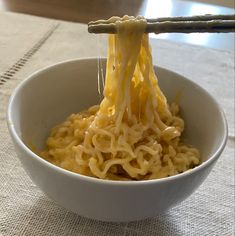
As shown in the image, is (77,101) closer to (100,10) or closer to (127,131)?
(127,131)

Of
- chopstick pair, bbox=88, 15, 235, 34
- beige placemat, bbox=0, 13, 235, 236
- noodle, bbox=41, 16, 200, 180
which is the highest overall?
chopstick pair, bbox=88, 15, 235, 34

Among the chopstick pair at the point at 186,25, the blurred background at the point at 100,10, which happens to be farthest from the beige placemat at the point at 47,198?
the chopstick pair at the point at 186,25

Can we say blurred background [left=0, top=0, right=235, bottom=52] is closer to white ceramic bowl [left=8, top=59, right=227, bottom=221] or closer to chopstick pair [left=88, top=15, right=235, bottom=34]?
white ceramic bowl [left=8, top=59, right=227, bottom=221]

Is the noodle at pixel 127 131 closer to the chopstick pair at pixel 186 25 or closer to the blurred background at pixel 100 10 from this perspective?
the chopstick pair at pixel 186 25

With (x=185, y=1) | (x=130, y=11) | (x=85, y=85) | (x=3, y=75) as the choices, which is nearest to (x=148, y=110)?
(x=85, y=85)

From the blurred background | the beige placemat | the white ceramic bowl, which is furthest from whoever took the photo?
the blurred background

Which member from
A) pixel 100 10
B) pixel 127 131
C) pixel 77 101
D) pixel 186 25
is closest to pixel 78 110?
pixel 77 101

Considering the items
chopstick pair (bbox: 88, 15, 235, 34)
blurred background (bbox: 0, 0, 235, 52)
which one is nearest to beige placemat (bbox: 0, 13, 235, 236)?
blurred background (bbox: 0, 0, 235, 52)
